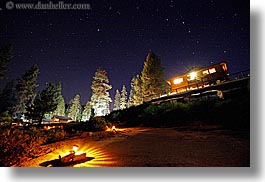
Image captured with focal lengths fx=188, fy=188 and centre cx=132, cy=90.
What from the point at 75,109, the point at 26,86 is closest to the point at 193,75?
the point at 26,86

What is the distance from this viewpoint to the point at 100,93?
20.8 metres

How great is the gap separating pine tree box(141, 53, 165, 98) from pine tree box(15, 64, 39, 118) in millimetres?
11067

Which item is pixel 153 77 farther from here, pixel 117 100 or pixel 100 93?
pixel 117 100

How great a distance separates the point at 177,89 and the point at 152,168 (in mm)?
13342

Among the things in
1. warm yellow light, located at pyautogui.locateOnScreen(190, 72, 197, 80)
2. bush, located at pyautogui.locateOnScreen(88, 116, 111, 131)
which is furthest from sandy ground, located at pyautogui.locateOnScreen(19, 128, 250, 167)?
warm yellow light, located at pyautogui.locateOnScreen(190, 72, 197, 80)

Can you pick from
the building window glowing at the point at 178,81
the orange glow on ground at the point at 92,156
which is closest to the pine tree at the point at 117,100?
the building window glowing at the point at 178,81

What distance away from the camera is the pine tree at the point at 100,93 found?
808 inches

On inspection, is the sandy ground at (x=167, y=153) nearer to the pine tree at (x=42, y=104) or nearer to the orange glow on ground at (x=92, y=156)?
the orange glow on ground at (x=92, y=156)

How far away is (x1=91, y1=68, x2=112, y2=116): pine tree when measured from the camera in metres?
20.5

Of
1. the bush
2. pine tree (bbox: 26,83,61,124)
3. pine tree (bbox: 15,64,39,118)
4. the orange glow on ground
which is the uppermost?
pine tree (bbox: 15,64,39,118)

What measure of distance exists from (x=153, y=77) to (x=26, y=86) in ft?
43.2

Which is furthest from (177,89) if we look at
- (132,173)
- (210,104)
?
(132,173)

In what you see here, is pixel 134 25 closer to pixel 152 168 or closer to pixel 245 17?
pixel 245 17

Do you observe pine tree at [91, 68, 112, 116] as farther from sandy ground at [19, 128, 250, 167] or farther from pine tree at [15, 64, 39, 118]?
sandy ground at [19, 128, 250, 167]
